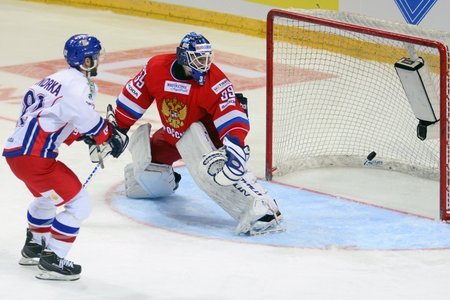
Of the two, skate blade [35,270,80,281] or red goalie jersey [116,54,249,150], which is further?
red goalie jersey [116,54,249,150]

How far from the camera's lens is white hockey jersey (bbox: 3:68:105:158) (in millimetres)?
5797

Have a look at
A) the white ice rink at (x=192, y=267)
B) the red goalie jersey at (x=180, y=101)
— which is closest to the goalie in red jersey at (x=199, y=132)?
the red goalie jersey at (x=180, y=101)

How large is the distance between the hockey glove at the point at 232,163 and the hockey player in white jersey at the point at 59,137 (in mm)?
822

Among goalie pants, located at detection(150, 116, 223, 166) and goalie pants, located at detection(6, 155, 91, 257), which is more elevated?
goalie pants, located at detection(6, 155, 91, 257)

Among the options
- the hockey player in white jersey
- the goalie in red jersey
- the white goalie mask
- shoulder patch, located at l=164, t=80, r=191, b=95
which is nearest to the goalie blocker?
the goalie in red jersey

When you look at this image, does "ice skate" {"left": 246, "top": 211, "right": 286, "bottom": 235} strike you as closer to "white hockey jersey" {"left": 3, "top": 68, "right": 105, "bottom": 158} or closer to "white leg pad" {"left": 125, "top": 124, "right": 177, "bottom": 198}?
"white leg pad" {"left": 125, "top": 124, "right": 177, "bottom": 198}

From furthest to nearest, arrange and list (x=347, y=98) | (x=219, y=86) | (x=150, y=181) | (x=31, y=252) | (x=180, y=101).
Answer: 1. (x=347, y=98)
2. (x=150, y=181)
3. (x=180, y=101)
4. (x=219, y=86)
5. (x=31, y=252)

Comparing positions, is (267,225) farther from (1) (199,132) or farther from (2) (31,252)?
(2) (31,252)

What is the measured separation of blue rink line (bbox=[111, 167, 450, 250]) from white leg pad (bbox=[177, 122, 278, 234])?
0.11 m

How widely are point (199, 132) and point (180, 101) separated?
0.20 meters

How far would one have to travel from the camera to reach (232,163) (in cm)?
656

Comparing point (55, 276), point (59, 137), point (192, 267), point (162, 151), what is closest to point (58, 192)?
point (59, 137)

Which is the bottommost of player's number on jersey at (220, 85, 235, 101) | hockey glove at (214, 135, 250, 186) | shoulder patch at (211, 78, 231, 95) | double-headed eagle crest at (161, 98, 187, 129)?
hockey glove at (214, 135, 250, 186)

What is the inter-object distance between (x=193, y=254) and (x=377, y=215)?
4.07ft
